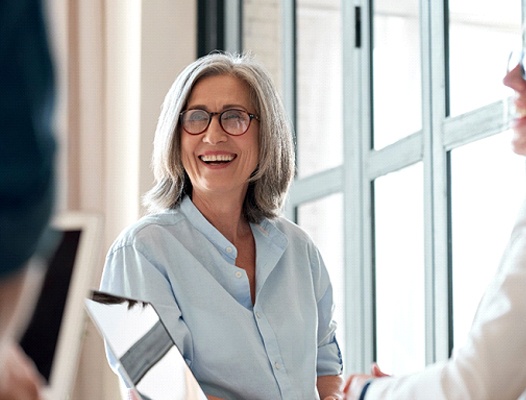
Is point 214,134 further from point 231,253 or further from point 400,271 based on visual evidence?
point 400,271

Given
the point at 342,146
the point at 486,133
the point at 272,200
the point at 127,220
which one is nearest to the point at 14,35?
the point at 272,200

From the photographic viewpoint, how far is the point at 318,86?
144 inches

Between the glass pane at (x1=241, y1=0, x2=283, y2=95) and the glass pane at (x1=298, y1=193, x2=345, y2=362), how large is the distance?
590mm

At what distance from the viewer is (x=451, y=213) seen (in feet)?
9.09

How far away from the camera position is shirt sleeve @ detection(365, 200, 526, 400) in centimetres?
123

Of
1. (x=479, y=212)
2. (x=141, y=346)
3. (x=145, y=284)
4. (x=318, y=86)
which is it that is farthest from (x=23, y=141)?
(x=318, y=86)

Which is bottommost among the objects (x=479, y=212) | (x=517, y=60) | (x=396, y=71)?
(x=479, y=212)

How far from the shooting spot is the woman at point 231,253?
1996mm

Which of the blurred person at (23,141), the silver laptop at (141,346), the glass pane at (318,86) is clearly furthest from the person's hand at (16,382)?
the glass pane at (318,86)

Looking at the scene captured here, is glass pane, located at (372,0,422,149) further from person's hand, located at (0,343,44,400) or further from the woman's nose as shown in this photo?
person's hand, located at (0,343,44,400)

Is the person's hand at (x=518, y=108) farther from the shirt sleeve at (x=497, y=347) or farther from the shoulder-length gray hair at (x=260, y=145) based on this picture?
the shoulder-length gray hair at (x=260, y=145)

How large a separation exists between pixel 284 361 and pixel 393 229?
1118 mm

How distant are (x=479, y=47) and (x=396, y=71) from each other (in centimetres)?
45

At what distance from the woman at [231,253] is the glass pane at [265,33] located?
5.05 ft
